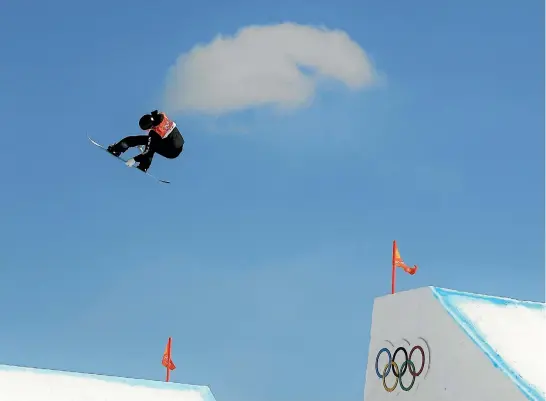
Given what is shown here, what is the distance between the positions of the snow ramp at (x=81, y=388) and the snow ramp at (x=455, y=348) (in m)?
3.11

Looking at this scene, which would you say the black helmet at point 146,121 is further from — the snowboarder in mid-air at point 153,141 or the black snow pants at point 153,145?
the black snow pants at point 153,145

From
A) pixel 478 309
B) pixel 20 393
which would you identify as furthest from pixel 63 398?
pixel 478 309

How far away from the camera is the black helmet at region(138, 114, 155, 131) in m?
14.1

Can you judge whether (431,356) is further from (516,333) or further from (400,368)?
(516,333)

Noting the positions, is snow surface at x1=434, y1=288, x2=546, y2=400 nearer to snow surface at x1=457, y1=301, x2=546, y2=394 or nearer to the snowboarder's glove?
snow surface at x1=457, y1=301, x2=546, y2=394

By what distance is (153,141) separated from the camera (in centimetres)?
1473

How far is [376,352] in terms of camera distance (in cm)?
1600

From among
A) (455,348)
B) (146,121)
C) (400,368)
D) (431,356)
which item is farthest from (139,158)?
(455,348)

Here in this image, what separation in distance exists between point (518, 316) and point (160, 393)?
5.92 metres

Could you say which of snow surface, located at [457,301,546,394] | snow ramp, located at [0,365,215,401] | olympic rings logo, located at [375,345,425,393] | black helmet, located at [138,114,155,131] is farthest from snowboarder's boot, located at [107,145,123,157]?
snow surface, located at [457,301,546,394]

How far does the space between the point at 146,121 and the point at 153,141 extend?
0.66 metres

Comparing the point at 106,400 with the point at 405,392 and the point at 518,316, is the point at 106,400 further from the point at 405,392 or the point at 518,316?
the point at 518,316

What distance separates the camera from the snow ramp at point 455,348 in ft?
43.9

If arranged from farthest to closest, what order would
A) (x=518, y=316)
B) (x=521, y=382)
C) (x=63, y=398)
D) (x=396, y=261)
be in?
(x=396, y=261)
(x=518, y=316)
(x=63, y=398)
(x=521, y=382)
